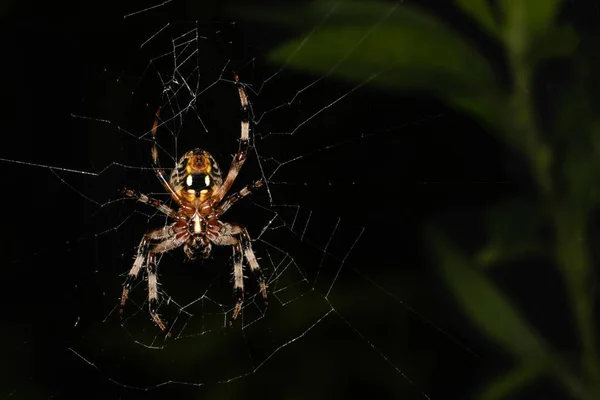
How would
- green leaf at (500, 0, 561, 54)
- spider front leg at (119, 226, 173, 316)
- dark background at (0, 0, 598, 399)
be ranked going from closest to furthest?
green leaf at (500, 0, 561, 54) → dark background at (0, 0, 598, 399) → spider front leg at (119, 226, 173, 316)

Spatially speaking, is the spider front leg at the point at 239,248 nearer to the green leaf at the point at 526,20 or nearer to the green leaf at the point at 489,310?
the green leaf at the point at 489,310

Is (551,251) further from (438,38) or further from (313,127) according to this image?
(313,127)

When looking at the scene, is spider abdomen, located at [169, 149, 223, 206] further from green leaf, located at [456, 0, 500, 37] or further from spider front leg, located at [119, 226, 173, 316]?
green leaf, located at [456, 0, 500, 37]

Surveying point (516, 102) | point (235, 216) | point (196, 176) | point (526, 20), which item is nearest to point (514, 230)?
point (516, 102)

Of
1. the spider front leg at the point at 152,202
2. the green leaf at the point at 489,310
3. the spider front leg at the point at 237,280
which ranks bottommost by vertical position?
the spider front leg at the point at 237,280

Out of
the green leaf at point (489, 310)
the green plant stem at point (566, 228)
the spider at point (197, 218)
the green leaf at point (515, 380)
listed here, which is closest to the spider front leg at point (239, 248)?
the spider at point (197, 218)

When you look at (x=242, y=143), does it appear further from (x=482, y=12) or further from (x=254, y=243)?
(x=482, y=12)

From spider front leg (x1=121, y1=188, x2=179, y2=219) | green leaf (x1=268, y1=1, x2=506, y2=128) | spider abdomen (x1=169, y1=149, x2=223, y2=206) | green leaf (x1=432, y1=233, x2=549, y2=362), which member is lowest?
green leaf (x1=432, y1=233, x2=549, y2=362)

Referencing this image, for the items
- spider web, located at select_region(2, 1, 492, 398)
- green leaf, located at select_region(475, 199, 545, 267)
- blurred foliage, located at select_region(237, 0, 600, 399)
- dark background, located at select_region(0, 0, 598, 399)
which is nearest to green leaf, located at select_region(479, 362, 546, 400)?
blurred foliage, located at select_region(237, 0, 600, 399)
